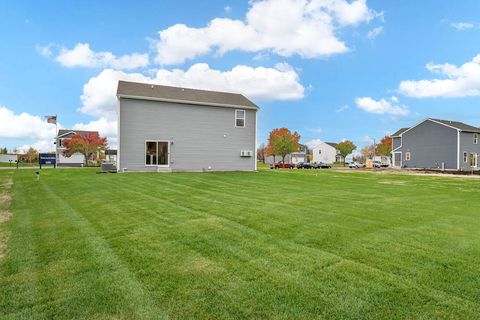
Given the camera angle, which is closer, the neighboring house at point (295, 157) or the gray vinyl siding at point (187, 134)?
the gray vinyl siding at point (187, 134)

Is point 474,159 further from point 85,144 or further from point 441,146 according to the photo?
point 85,144

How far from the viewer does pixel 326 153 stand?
84.0 m

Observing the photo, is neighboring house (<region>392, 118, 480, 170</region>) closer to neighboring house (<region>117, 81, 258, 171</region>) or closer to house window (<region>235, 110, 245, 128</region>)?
neighboring house (<region>117, 81, 258, 171</region>)

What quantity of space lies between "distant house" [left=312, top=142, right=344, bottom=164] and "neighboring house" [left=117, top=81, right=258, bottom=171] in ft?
205

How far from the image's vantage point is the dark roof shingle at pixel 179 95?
2123cm

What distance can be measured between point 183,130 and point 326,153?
2668 inches

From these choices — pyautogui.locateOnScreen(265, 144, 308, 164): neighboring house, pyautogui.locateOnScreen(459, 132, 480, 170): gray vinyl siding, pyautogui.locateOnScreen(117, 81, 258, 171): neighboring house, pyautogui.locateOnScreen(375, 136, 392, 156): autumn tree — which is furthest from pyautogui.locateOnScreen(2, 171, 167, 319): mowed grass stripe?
pyautogui.locateOnScreen(265, 144, 308, 164): neighboring house

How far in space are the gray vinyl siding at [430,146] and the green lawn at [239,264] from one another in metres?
35.1

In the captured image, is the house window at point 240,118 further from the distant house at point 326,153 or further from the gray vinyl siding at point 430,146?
the distant house at point 326,153

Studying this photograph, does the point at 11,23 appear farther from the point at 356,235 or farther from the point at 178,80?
the point at 356,235

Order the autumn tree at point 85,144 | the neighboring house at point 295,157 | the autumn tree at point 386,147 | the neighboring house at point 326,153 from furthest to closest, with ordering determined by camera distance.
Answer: the neighboring house at point 326,153, the neighboring house at point 295,157, the autumn tree at point 386,147, the autumn tree at point 85,144

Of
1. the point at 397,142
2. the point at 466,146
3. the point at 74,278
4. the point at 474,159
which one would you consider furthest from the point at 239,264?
the point at 397,142

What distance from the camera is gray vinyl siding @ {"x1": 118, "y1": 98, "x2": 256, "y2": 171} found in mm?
20719

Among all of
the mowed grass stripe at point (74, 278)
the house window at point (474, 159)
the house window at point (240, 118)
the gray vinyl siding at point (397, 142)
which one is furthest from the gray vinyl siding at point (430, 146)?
the mowed grass stripe at point (74, 278)
